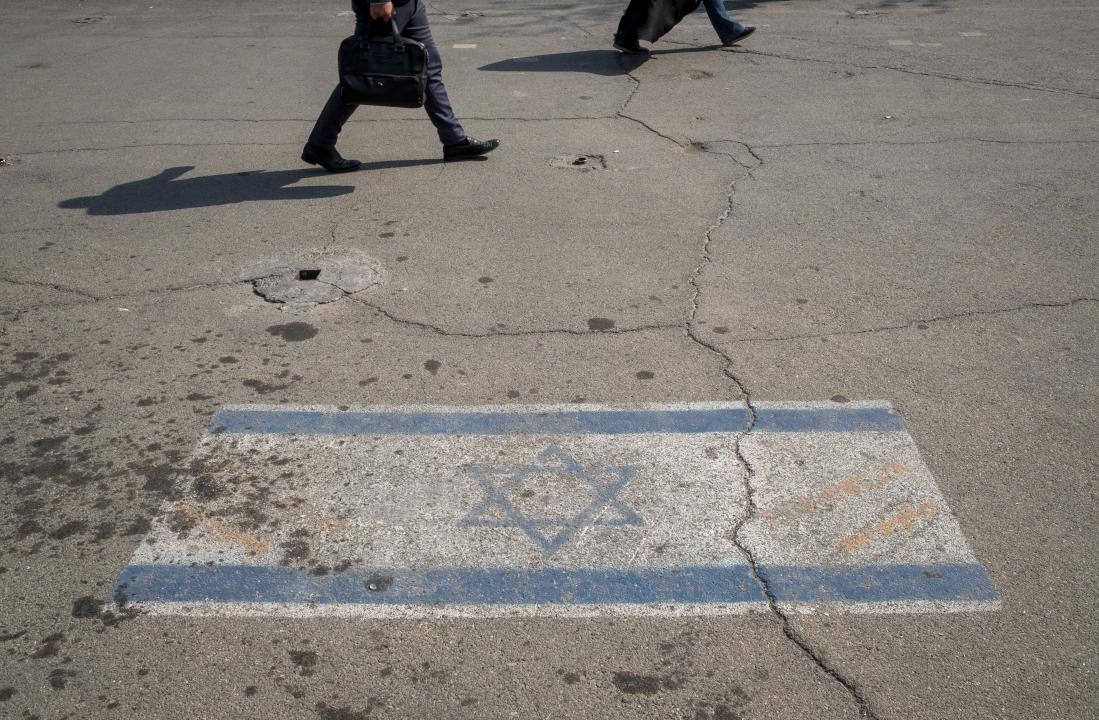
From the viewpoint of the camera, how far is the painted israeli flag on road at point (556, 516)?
3.27 meters

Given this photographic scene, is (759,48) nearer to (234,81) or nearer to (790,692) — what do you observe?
(234,81)

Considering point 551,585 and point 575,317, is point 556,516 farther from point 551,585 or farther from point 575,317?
point 575,317

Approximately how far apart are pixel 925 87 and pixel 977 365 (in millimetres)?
5787

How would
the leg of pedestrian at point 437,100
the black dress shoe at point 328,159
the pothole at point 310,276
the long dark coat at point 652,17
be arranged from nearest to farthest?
the pothole at point 310,276 < the leg of pedestrian at point 437,100 < the black dress shoe at point 328,159 < the long dark coat at point 652,17

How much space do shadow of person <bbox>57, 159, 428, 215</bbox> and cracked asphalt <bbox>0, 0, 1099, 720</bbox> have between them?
0.03 meters

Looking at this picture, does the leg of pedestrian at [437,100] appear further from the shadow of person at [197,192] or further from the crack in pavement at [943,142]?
the crack in pavement at [943,142]

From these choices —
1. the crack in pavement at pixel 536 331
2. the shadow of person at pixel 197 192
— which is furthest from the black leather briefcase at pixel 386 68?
the crack in pavement at pixel 536 331

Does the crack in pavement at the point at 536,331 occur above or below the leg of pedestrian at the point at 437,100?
below

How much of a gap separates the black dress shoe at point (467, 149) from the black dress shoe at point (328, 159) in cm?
74

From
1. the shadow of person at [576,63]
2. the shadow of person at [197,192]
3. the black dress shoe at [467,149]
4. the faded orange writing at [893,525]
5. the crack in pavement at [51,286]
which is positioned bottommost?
the faded orange writing at [893,525]

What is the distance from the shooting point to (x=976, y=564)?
3.37m

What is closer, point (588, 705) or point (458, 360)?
point (588, 705)

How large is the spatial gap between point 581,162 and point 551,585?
15.8 ft

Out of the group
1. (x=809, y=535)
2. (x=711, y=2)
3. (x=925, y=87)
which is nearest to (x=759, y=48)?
(x=711, y=2)
